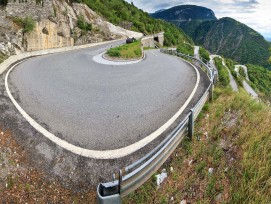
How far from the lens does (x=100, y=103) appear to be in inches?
359

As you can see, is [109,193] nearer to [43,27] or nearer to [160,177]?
[160,177]

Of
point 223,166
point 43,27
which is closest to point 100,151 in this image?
point 223,166

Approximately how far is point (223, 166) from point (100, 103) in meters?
5.36

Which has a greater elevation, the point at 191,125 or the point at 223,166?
the point at 191,125

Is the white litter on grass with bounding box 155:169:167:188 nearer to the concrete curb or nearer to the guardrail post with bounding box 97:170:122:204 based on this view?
the guardrail post with bounding box 97:170:122:204

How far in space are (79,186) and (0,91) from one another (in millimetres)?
7610

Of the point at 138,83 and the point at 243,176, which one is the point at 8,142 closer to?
the point at 243,176

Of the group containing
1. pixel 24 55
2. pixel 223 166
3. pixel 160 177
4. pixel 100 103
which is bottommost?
pixel 24 55

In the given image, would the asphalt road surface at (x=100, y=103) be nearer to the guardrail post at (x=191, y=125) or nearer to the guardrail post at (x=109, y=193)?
the guardrail post at (x=191, y=125)

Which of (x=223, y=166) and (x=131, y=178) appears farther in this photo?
(x=223, y=166)

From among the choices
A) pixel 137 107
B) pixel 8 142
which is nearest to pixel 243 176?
pixel 137 107

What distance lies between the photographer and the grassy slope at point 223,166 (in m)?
4.13

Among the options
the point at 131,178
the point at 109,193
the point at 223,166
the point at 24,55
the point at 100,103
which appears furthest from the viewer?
the point at 24,55

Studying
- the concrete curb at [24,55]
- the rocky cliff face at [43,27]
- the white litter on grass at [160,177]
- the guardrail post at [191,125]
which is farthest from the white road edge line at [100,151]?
the rocky cliff face at [43,27]
